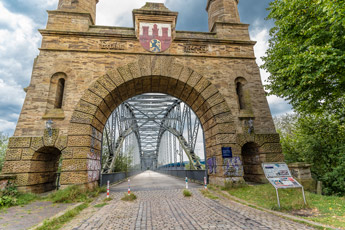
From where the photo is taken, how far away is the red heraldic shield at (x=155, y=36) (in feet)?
38.7

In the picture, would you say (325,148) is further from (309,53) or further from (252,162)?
(309,53)

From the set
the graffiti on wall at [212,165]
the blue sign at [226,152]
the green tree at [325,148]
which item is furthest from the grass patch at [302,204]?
the green tree at [325,148]

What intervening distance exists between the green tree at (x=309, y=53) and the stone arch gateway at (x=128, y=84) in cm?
251

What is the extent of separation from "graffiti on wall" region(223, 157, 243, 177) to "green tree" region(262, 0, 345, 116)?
4322 mm

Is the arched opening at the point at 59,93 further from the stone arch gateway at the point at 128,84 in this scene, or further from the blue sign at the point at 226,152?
the blue sign at the point at 226,152

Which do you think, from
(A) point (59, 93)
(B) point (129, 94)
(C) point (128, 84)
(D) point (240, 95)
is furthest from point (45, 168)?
(D) point (240, 95)

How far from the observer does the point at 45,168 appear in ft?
34.1

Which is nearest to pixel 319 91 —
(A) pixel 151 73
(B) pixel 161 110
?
(A) pixel 151 73

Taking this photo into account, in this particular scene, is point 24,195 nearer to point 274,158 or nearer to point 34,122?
point 34,122

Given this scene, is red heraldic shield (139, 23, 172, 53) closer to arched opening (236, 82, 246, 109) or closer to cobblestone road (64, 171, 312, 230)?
arched opening (236, 82, 246, 109)

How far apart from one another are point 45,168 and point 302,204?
1207cm

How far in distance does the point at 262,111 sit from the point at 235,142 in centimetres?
288

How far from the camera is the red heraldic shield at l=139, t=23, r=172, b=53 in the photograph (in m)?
11.8

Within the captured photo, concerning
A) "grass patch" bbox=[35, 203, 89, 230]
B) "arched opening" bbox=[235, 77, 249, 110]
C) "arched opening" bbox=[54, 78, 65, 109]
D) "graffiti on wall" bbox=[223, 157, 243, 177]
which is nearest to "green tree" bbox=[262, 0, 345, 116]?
"arched opening" bbox=[235, 77, 249, 110]
